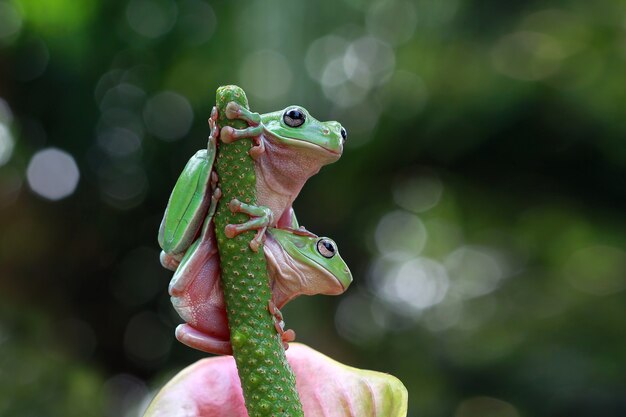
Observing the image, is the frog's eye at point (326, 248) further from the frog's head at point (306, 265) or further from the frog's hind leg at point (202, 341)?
the frog's hind leg at point (202, 341)

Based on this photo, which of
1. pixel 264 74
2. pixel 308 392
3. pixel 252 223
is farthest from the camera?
pixel 264 74

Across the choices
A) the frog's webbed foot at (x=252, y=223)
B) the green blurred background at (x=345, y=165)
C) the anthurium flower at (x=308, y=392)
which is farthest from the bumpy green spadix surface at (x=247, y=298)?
the green blurred background at (x=345, y=165)

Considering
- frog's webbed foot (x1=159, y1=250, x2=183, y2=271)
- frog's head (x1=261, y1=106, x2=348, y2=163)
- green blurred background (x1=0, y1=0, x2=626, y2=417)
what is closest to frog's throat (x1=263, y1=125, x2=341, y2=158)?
frog's head (x1=261, y1=106, x2=348, y2=163)

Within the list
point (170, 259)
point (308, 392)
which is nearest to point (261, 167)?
point (170, 259)

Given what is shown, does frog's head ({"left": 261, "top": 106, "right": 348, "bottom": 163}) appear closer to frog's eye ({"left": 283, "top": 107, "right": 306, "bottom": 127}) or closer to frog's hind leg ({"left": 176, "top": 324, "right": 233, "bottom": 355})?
frog's eye ({"left": 283, "top": 107, "right": 306, "bottom": 127})

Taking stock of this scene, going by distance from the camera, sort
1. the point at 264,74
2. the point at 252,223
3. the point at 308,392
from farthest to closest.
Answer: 1. the point at 264,74
2. the point at 308,392
3. the point at 252,223

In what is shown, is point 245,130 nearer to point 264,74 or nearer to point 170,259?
point 170,259

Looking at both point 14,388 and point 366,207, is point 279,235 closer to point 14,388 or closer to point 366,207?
point 14,388
